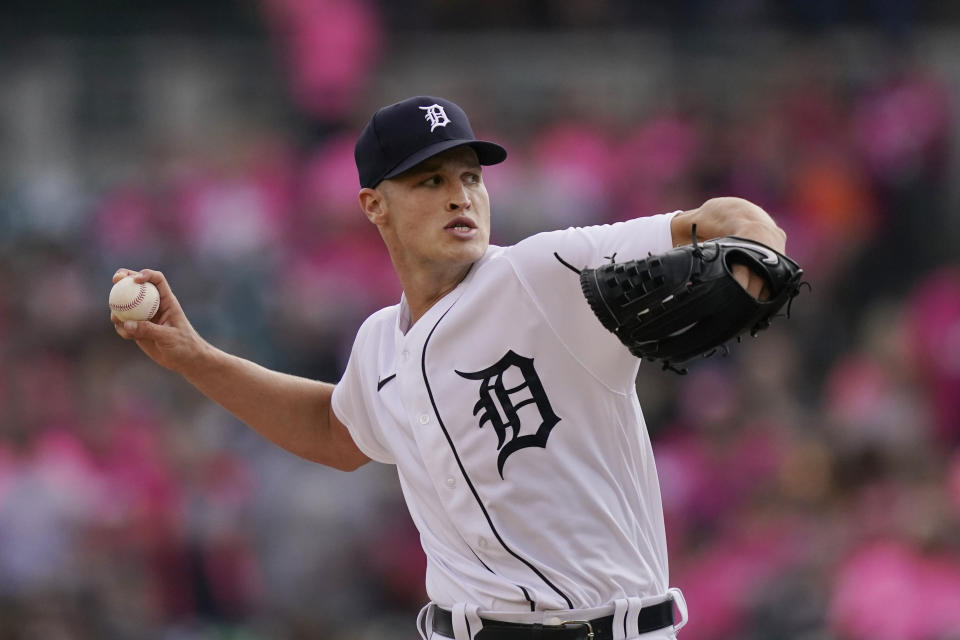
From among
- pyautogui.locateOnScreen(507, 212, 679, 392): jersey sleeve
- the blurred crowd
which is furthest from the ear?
the blurred crowd

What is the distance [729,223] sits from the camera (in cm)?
275

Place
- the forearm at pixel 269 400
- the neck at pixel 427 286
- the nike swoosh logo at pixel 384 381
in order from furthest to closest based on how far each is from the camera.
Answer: the forearm at pixel 269 400, the nike swoosh logo at pixel 384 381, the neck at pixel 427 286

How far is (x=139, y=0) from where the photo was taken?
388 inches

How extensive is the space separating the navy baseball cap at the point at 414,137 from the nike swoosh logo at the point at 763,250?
2.64ft

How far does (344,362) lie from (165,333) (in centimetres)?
402

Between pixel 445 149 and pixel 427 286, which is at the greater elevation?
pixel 445 149

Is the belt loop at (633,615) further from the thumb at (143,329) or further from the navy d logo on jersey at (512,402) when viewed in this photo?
the thumb at (143,329)

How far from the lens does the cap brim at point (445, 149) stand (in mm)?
3221

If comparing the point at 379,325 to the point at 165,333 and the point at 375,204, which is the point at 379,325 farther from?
the point at 165,333

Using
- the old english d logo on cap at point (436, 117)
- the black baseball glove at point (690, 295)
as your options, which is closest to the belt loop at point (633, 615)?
the black baseball glove at point (690, 295)

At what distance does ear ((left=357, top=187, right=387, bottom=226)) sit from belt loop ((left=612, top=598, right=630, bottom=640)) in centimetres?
106

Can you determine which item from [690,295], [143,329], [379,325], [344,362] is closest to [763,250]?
[690,295]

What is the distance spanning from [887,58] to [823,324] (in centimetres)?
210

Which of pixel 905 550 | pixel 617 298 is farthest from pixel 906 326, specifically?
pixel 617 298
